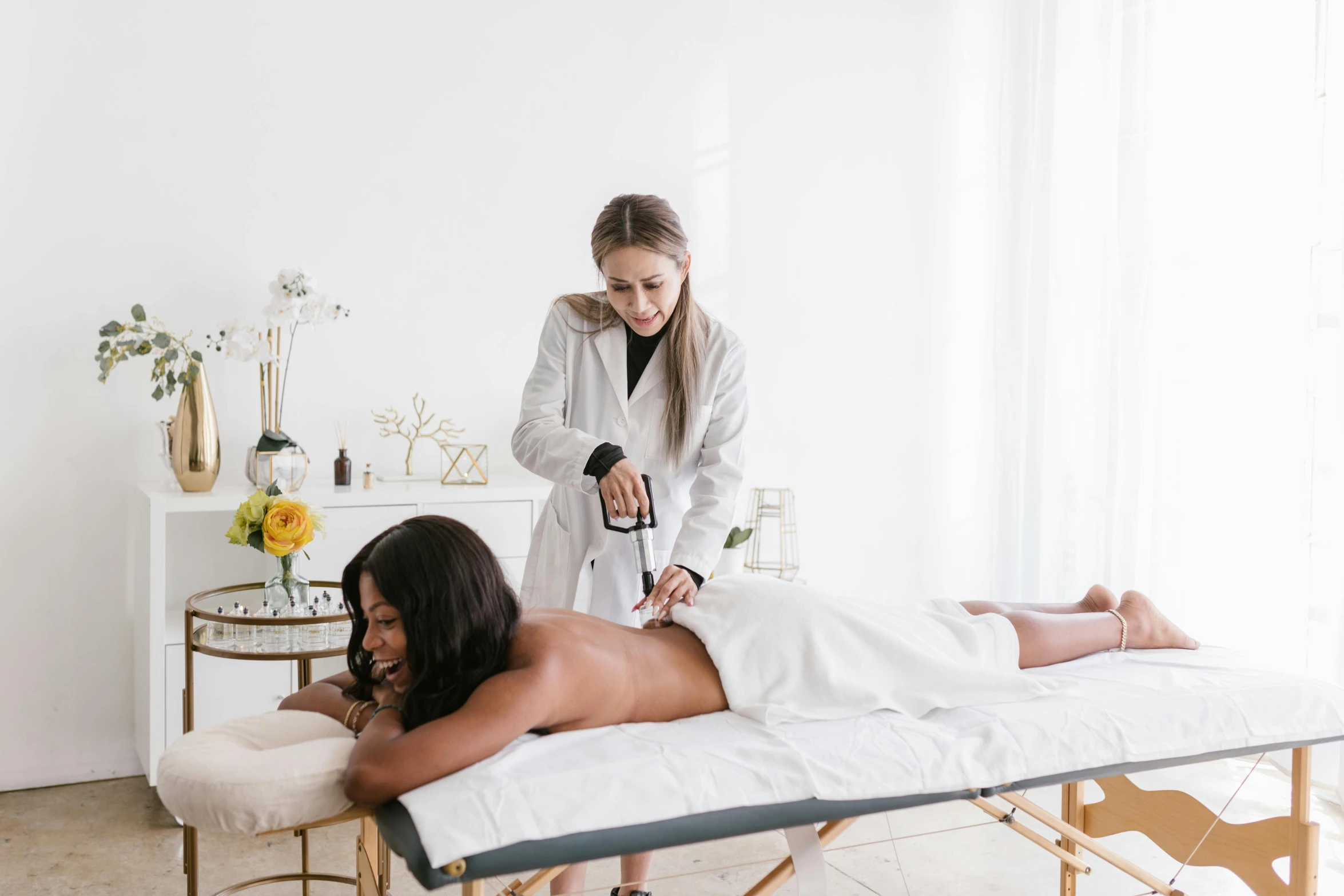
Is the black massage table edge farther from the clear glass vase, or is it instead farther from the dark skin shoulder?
the clear glass vase

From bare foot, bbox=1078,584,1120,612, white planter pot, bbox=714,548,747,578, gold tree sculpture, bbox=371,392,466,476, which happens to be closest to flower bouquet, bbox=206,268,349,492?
gold tree sculpture, bbox=371,392,466,476

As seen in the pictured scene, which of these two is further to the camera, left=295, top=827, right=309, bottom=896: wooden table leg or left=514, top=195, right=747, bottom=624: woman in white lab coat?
left=295, top=827, right=309, bottom=896: wooden table leg

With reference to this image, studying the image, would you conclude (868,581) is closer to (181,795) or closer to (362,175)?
(362,175)

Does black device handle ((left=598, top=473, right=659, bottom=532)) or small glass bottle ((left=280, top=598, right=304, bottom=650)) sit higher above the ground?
black device handle ((left=598, top=473, right=659, bottom=532))

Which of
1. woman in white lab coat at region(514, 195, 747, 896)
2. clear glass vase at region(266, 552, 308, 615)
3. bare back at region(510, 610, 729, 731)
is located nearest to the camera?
bare back at region(510, 610, 729, 731)

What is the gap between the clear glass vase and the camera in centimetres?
226

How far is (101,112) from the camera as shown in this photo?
105 inches

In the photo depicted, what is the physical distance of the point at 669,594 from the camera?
5.39 feet

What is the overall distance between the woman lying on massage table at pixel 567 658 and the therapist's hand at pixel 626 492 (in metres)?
0.17

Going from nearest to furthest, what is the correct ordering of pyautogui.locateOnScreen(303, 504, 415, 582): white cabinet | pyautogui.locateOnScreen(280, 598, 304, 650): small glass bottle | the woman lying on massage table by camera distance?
1. the woman lying on massage table
2. pyautogui.locateOnScreen(280, 598, 304, 650): small glass bottle
3. pyautogui.locateOnScreen(303, 504, 415, 582): white cabinet

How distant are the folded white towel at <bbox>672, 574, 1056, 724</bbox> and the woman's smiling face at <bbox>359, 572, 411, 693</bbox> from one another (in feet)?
1.53

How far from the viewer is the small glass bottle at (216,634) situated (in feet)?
7.04

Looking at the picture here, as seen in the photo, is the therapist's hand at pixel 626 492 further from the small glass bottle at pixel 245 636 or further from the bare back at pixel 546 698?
the small glass bottle at pixel 245 636

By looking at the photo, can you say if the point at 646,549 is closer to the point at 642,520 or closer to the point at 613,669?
the point at 642,520
